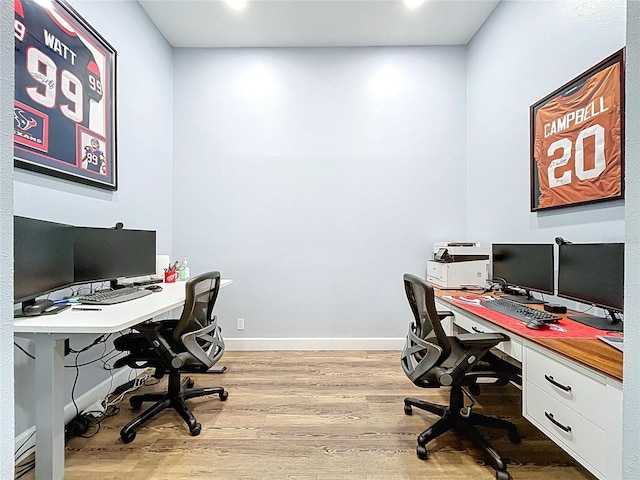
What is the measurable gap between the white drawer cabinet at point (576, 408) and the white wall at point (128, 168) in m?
2.61

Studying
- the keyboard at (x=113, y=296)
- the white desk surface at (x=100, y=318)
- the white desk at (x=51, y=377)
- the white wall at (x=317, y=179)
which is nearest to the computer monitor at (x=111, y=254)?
the keyboard at (x=113, y=296)

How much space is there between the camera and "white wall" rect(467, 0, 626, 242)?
1.89m

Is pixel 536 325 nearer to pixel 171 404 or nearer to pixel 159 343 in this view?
pixel 159 343

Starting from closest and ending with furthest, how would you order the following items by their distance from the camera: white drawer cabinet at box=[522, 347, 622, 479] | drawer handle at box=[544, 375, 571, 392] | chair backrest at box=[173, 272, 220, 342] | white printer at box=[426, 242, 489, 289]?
white drawer cabinet at box=[522, 347, 622, 479] < drawer handle at box=[544, 375, 571, 392] < chair backrest at box=[173, 272, 220, 342] < white printer at box=[426, 242, 489, 289]

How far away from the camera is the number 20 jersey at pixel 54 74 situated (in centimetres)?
178

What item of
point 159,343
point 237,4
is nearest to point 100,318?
point 159,343

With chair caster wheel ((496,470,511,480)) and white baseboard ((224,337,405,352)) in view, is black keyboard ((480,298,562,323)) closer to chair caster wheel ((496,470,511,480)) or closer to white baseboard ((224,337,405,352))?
chair caster wheel ((496,470,511,480))

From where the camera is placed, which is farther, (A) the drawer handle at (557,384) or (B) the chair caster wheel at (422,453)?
(B) the chair caster wheel at (422,453)

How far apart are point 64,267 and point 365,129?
290 centimetres

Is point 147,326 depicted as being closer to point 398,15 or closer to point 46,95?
point 46,95

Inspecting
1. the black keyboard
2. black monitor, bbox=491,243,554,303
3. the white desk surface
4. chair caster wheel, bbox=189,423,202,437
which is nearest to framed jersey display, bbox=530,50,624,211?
black monitor, bbox=491,243,554,303

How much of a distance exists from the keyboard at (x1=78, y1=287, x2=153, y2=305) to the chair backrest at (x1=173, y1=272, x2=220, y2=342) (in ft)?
1.26

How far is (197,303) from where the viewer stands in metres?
2.04

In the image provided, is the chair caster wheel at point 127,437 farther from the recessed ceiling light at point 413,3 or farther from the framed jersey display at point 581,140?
the recessed ceiling light at point 413,3
